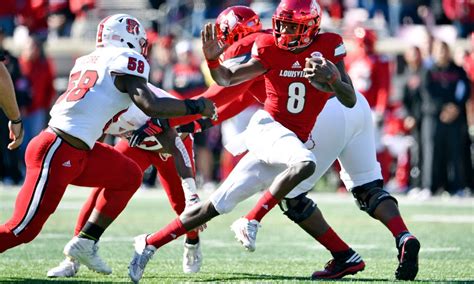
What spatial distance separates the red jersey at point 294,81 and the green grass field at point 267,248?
924mm

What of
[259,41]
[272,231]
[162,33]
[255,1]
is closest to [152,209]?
[272,231]

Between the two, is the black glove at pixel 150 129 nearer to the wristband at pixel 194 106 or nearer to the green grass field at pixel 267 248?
the wristband at pixel 194 106

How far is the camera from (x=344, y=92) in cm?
603


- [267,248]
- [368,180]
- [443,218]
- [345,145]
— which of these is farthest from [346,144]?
[443,218]

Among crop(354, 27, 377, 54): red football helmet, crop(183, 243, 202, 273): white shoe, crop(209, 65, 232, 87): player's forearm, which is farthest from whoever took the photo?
crop(354, 27, 377, 54): red football helmet

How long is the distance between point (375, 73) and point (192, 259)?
6.68 meters

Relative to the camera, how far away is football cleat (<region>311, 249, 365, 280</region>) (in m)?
6.45

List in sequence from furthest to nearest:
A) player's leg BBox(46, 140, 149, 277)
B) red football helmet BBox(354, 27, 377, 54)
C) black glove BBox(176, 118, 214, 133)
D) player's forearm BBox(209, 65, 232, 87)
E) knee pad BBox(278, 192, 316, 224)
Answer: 1. red football helmet BBox(354, 27, 377, 54)
2. black glove BBox(176, 118, 214, 133)
3. knee pad BBox(278, 192, 316, 224)
4. player's leg BBox(46, 140, 149, 277)
5. player's forearm BBox(209, 65, 232, 87)

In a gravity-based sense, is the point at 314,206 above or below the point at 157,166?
below

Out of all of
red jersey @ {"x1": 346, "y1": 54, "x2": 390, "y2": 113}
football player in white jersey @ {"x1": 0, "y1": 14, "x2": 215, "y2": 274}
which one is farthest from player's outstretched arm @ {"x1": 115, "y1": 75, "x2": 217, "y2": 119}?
red jersey @ {"x1": 346, "y1": 54, "x2": 390, "y2": 113}

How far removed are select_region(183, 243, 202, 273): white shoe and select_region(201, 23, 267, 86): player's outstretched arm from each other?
1201 millimetres

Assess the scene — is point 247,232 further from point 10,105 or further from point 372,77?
point 372,77

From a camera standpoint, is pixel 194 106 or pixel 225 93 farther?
pixel 225 93

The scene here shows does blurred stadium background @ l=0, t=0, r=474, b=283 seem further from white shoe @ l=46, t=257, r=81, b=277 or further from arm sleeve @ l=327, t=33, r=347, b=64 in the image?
arm sleeve @ l=327, t=33, r=347, b=64
